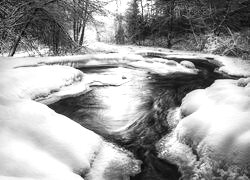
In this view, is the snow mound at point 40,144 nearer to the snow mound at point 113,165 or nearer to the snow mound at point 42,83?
the snow mound at point 113,165

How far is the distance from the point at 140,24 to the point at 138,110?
21.8 meters

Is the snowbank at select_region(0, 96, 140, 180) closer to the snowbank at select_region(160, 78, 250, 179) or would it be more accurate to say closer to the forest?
the snowbank at select_region(160, 78, 250, 179)

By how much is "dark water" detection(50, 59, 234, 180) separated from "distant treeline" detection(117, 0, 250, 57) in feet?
29.7

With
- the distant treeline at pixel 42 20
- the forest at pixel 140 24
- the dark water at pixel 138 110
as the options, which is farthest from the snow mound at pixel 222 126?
the distant treeline at pixel 42 20

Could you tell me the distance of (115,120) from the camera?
5820 mm

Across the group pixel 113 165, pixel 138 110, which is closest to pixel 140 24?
pixel 138 110

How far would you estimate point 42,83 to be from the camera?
265 inches

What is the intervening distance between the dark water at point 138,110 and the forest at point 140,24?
7.92 ft

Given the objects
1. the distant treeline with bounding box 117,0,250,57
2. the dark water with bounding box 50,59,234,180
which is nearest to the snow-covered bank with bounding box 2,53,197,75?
the dark water with bounding box 50,59,234,180

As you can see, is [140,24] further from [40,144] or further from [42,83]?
[40,144]

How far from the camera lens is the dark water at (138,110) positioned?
13.7ft

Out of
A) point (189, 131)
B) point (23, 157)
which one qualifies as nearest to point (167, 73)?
point (189, 131)

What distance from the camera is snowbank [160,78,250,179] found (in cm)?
325

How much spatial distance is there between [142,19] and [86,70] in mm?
17915
